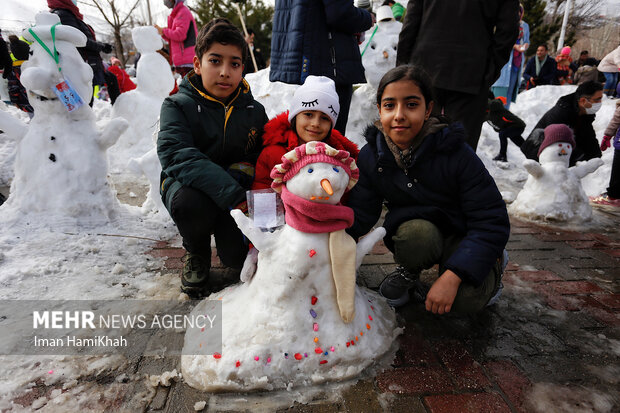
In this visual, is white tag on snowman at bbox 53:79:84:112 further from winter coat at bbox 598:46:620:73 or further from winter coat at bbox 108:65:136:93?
winter coat at bbox 598:46:620:73

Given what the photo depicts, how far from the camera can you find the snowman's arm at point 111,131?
2939 millimetres

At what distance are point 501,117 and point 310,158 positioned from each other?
5.20 metres

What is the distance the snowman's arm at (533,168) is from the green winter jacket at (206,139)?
2662mm

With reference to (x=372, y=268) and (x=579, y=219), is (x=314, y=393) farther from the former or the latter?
(x=579, y=219)

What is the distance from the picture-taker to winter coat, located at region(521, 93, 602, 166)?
13.7 ft

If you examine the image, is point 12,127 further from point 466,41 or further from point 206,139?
point 466,41

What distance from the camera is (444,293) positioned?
1.58 m

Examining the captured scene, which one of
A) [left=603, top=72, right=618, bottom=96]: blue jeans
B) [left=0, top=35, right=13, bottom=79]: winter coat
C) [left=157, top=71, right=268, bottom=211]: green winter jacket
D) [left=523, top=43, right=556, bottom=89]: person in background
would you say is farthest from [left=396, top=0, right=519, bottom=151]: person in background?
[left=603, top=72, right=618, bottom=96]: blue jeans

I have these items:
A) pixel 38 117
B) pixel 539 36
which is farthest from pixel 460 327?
pixel 539 36

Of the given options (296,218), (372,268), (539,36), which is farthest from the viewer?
(539,36)

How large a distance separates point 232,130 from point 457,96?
194cm

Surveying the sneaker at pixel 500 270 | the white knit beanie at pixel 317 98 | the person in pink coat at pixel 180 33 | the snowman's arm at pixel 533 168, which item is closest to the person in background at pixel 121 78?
the person in pink coat at pixel 180 33

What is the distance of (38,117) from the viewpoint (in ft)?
9.46

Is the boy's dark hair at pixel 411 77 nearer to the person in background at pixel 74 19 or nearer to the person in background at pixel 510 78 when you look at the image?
the person in background at pixel 74 19
